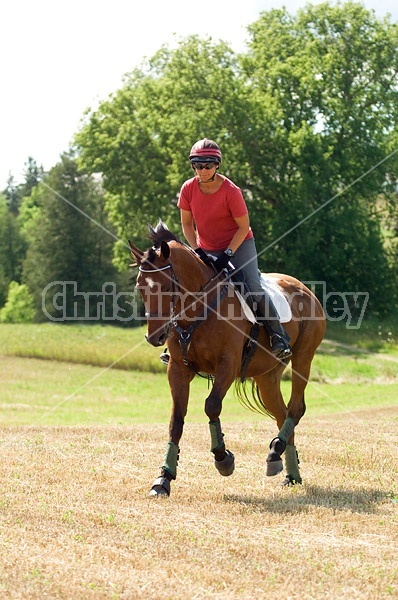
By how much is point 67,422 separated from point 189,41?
119 ft

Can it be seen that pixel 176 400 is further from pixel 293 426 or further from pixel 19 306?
pixel 19 306

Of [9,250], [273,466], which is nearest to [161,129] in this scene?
[273,466]

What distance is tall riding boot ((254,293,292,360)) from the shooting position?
1063 centimetres

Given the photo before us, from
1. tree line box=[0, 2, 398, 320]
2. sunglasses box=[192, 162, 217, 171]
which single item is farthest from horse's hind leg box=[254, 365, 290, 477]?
tree line box=[0, 2, 398, 320]

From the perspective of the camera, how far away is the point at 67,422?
67.3 feet

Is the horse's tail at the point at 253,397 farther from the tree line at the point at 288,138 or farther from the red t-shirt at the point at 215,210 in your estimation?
the tree line at the point at 288,138

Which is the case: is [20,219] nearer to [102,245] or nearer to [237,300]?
[102,245]

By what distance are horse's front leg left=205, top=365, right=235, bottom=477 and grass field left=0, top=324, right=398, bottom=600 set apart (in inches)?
12.3

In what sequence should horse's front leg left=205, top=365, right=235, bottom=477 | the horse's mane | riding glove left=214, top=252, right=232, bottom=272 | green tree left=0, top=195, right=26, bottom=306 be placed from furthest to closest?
green tree left=0, top=195, right=26, bottom=306 → riding glove left=214, top=252, right=232, bottom=272 → horse's front leg left=205, top=365, right=235, bottom=477 → the horse's mane

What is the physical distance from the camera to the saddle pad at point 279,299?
11.0m

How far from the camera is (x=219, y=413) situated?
9727 millimetres

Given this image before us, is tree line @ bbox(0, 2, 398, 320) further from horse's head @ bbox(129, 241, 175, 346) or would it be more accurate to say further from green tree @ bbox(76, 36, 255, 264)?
horse's head @ bbox(129, 241, 175, 346)

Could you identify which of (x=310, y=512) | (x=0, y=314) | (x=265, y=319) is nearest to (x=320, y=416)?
(x=265, y=319)

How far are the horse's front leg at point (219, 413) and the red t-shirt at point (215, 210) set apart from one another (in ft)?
5.28
